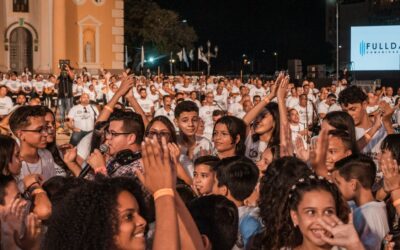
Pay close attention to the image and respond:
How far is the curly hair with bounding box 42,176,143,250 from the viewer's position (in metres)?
3.67

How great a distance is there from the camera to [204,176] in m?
6.30

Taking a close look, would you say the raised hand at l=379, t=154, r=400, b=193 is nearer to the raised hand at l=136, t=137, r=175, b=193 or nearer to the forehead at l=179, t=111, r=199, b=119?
the raised hand at l=136, t=137, r=175, b=193

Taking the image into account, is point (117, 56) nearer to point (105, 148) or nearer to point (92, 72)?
point (92, 72)

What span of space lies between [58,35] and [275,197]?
141 ft

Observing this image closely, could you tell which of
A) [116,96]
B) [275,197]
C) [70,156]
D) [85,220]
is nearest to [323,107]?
[116,96]

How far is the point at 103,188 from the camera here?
153 inches

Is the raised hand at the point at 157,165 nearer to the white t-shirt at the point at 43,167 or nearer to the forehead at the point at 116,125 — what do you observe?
the forehead at the point at 116,125

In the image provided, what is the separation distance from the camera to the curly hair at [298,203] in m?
4.61

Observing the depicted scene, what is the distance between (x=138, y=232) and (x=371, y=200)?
2.29m

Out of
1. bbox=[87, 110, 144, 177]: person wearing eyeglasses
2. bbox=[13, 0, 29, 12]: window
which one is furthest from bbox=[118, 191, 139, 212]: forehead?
bbox=[13, 0, 29, 12]: window

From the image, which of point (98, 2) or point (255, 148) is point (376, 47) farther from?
point (255, 148)

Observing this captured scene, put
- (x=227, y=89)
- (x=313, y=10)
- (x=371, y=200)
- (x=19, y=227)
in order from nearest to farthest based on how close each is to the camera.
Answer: (x=19, y=227) < (x=371, y=200) < (x=227, y=89) < (x=313, y=10)

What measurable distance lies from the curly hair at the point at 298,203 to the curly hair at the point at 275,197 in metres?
0.03

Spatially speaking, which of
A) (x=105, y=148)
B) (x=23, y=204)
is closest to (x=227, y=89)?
(x=105, y=148)
